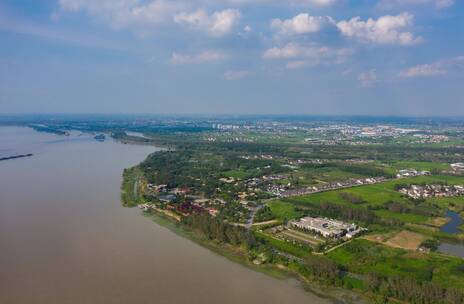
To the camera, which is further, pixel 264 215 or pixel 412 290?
pixel 264 215

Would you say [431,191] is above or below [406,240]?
above

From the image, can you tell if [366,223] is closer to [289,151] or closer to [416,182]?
[416,182]

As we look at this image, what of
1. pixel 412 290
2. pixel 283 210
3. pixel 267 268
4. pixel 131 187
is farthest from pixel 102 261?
pixel 131 187

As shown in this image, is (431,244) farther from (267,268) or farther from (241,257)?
(241,257)

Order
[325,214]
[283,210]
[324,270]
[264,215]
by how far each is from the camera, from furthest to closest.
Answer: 1. [283,210]
2. [325,214]
3. [264,215]
4. [324,270]

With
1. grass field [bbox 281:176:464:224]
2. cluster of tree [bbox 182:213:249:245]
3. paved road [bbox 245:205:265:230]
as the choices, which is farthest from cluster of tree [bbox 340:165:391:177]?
cluster of tree [bbox 182:213:249:245]

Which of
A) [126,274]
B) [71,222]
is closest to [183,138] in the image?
[71,222]

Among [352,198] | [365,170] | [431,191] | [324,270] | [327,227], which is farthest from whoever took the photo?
[365,170]
